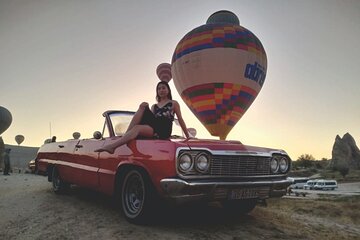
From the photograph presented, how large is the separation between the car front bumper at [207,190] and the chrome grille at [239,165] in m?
0.15

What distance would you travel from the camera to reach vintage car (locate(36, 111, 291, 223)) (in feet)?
12.3

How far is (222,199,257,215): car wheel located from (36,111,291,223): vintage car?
0.02 metres

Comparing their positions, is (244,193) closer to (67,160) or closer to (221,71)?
(67,160)

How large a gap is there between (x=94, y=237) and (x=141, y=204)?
0.71m

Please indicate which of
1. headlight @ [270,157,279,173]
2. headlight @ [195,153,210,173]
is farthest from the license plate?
headlight @ [270,157,279,173]

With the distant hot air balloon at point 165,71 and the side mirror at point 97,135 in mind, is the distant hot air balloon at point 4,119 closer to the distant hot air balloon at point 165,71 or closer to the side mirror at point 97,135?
the distant hot air balloon at point 165,71

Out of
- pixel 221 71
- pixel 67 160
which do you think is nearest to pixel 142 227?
pixel 67 160

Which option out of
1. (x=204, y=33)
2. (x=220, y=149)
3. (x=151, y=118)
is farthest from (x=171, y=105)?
(x=204, y=33)

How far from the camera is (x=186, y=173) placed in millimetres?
3789

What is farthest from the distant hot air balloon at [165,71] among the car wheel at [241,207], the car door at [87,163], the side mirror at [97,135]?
the car wheel at [241,207]

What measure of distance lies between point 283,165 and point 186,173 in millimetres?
1842

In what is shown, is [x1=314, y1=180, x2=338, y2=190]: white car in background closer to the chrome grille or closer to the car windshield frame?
the car windshield frame

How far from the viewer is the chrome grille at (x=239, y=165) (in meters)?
3.98

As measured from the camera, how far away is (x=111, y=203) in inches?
228
